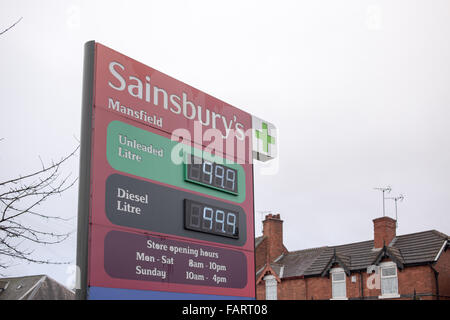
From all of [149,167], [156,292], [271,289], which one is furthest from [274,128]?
[271,289]

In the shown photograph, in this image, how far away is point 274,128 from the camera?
42.1ft

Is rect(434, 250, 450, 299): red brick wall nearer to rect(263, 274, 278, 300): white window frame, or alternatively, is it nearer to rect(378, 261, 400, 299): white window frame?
rect(378, 261, 400, 299): white window frame

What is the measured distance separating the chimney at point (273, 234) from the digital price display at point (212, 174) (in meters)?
25.6

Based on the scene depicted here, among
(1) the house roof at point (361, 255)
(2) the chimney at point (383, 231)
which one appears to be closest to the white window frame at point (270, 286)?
(1) the house roof at point (361, 255)

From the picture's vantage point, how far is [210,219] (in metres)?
10.2

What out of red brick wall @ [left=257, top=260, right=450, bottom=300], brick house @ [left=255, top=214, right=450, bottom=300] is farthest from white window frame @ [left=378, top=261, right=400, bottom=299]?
red brick wall @ [left=257, top=260, right=450, bottom=300]

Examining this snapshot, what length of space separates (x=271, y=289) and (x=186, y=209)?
25.4 metres

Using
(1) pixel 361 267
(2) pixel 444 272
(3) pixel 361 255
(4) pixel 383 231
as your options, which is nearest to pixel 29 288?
(1) pixel 361 267

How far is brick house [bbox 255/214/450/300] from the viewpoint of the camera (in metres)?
27.0

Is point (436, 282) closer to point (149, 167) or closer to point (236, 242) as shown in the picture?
point (236, 242)

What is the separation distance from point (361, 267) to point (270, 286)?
667 cm

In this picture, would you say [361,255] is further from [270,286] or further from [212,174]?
[212,174]

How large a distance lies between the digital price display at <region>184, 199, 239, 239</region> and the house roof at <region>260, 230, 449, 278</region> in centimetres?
1873

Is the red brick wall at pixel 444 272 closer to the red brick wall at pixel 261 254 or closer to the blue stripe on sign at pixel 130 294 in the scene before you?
the red brick wall at pixel 261 254
